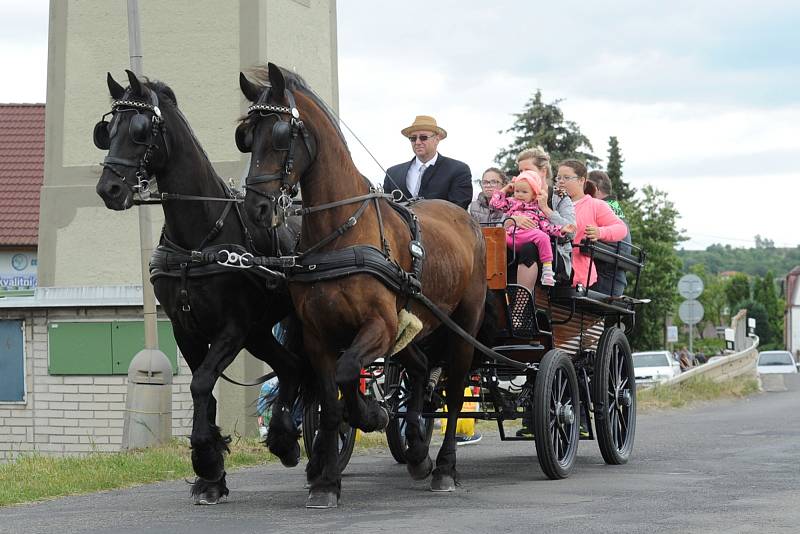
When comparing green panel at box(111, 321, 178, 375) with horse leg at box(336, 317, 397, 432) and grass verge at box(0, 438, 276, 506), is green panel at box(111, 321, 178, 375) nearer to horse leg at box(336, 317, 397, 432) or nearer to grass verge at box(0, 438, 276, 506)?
grass verge at box(0, 438, 276, 506)

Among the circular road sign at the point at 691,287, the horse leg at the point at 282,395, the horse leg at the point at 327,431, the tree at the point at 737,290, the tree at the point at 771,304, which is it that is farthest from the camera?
A: the tree at the point at 737,290

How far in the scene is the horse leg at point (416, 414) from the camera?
30.2 feet

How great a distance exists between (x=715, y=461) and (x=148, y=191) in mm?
5360

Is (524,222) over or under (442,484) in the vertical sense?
over

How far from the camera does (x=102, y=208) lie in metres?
18.8

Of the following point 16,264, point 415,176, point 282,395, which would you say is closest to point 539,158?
point 415,176

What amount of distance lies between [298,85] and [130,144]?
1094 mm

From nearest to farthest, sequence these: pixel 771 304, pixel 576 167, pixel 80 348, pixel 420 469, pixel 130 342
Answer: pixel 420 469 → pixel 576 167 → pixel 130 342 → pixel 80 348 → pixel 771 304

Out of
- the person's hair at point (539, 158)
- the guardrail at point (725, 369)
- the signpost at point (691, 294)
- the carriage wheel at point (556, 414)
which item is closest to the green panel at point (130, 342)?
the person's hair at point (539, 158)

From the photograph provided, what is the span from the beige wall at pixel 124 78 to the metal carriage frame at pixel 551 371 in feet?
26.1

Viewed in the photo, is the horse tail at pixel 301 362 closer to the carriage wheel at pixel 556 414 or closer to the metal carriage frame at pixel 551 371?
the metal carriage frame at pixel 551 371

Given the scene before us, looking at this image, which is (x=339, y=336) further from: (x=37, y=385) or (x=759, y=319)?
(x=759, y=319)

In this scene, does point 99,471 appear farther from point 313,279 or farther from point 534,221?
point 534,221

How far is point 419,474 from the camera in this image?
9484 mm
